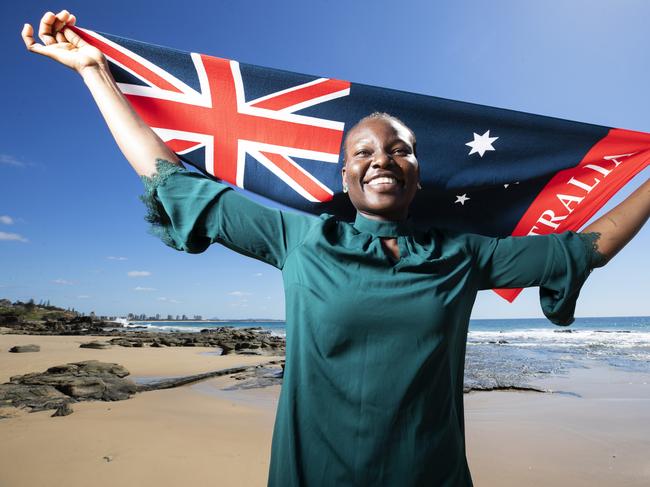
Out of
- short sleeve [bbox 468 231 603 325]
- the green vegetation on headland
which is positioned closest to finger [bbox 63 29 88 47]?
short sleeve [bbox 468 231 603 325]

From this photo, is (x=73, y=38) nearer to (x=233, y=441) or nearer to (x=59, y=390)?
(x=233, y=441)

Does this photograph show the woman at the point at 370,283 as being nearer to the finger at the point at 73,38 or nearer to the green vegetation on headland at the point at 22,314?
the finger at the point at 73,38

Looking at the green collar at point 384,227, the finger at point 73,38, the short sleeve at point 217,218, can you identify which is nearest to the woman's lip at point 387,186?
the green collar at point 384,227

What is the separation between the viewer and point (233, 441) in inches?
171

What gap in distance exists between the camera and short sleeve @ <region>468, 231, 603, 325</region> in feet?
4.24

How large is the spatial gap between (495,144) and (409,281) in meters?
1.55

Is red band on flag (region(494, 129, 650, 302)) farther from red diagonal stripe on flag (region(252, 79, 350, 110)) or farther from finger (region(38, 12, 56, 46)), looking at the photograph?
finger (region(38, 12, 56, 46))

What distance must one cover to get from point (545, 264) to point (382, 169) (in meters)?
0.66

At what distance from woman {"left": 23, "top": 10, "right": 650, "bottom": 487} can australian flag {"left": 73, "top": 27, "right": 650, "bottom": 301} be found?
0.76 metres

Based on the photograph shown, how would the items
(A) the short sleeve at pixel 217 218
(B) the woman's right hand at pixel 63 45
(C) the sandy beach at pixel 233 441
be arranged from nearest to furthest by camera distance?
(A) the short sleeve at pixel 217 218 < (B) the woman's right hand at pixel 63 45 < (C) the sandy beach at pixel 233 441

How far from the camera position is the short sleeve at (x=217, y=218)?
1.20 metres

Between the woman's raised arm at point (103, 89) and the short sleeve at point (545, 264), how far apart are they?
1183 mm

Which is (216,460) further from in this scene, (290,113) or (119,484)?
(290,113)

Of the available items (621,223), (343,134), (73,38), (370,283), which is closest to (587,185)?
(621,223)
